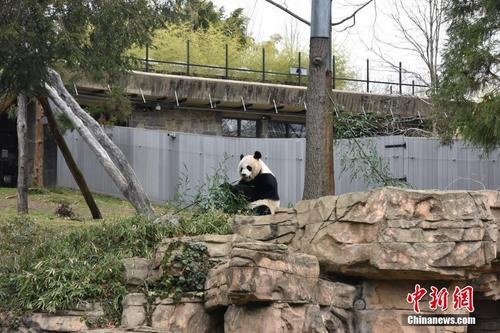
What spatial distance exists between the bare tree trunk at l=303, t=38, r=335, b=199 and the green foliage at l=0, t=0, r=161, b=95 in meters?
2.80

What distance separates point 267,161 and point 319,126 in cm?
998

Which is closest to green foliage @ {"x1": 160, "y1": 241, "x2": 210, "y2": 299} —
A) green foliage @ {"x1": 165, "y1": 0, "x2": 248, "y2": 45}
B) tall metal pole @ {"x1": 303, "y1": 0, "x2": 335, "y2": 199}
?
tall metal pole @ {"x1": 303, "y1": 0, "x2": 335, "y2": 199}

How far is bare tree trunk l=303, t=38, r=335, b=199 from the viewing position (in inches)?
482

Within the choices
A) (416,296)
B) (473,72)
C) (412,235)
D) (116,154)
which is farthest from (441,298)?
(116,154)

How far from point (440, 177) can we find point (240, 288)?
13.8 meters

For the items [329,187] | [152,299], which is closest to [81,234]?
[152,299]

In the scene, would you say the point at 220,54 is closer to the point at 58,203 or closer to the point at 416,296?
the point at 58,203

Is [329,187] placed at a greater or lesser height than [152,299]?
greater

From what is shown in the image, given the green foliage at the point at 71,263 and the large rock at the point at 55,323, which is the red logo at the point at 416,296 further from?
the large rock at the point at 55,323

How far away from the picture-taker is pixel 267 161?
72.8 feet

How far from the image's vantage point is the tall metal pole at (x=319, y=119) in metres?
12.2

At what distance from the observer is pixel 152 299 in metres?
9.02

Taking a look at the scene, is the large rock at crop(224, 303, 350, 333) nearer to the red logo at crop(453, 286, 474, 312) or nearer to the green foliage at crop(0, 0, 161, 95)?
the red logo at crop(453, 286, 474, 312)

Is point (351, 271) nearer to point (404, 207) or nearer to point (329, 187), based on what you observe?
point (404, 207)
